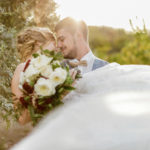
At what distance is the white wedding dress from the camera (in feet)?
6.23

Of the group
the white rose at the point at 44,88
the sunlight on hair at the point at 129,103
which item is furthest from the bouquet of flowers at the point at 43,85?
the sunlight on hair at the point at 129,103

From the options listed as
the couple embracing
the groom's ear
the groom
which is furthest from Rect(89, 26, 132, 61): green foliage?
the groom's ear

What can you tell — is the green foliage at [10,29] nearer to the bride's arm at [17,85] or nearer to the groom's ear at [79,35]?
the groom's ear at [79,35]

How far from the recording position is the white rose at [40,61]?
2.83 meters

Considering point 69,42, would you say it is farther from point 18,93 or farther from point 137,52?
point 137,52

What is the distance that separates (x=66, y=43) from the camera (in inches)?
154

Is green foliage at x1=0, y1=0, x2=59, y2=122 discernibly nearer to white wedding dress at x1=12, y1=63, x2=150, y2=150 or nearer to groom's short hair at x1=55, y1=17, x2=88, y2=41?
groom's short hair at x1=55, y1=17, x2=88, y2=41

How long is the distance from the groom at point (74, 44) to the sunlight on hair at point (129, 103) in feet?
4.71

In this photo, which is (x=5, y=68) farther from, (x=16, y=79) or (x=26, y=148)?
(x=26, y=148)

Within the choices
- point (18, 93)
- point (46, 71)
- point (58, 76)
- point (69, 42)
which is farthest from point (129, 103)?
point (69, 42)

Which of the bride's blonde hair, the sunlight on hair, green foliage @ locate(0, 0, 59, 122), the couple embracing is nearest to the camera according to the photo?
the sunlight on hair

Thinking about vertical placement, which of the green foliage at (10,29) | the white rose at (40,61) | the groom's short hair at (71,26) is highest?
the groom's short hair at (71,26)

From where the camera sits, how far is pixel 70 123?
207 centimetres

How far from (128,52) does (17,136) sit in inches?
254
